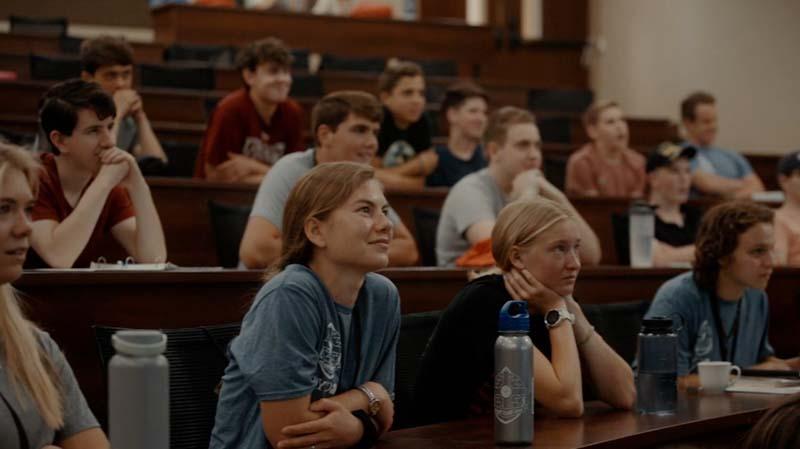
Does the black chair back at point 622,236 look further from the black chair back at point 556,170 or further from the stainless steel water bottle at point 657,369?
the stainless steel water bottle at point 657,369

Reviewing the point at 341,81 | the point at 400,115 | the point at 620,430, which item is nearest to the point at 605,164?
the point at 400,115

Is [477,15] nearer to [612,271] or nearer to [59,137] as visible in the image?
[612,271]

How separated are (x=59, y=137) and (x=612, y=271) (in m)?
1.78

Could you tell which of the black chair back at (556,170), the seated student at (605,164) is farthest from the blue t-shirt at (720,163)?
the black chair back at (556,170)

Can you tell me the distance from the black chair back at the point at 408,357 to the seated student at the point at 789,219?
2373 mm

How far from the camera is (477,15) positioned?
35.6 ft

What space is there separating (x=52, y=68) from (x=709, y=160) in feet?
12.0

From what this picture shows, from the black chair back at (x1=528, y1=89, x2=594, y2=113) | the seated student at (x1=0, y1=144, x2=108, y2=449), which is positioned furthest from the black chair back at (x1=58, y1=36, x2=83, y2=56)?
the seated student at (x1=0, y1=144, x2=108, y2=449)

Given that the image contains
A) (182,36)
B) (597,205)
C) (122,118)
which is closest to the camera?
(122,118)

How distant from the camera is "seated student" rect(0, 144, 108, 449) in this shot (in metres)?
2.02

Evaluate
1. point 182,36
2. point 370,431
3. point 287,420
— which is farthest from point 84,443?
point 182,36

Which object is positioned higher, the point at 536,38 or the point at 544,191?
the point at 536,38

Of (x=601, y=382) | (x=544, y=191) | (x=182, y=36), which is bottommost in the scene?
(x=601, y=382)

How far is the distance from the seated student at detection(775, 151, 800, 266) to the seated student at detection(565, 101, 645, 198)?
1262mm
